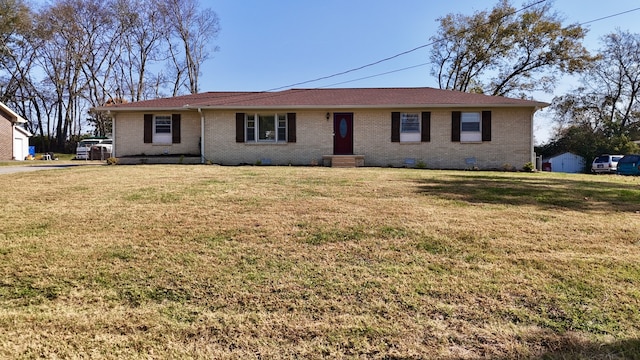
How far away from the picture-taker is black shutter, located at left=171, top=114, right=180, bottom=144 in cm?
1711

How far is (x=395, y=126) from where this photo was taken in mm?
16094

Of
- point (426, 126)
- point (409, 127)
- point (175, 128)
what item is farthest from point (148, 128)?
point (426, 126)

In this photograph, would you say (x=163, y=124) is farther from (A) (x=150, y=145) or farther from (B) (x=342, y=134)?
(B) (x=342, y=134)

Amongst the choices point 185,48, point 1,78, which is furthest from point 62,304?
point 1,78

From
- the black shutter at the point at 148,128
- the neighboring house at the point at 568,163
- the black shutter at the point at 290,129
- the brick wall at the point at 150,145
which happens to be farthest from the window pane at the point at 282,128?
the neighboring house at the point at 568,163

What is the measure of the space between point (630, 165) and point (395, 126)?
14583 millimetres

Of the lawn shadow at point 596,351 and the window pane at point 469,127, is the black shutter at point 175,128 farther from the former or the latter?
the lawn shadow at point 596,351

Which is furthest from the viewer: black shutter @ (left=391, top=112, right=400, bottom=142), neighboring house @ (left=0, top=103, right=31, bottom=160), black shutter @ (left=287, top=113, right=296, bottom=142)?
neighboring house @ (left=0, top=103, right=31, bottom=160)

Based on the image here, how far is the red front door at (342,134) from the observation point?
1633 cm

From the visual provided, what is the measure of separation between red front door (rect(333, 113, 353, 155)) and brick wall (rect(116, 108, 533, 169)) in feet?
0.67

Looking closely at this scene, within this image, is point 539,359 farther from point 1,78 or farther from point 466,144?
point 1,78

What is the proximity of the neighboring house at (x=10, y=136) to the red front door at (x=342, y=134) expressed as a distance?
23710 millimetres

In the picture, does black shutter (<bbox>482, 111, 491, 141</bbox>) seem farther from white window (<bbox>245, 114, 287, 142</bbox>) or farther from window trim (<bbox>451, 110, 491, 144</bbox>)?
white window (<bbox>245, 114, 287, 142</bbox>)

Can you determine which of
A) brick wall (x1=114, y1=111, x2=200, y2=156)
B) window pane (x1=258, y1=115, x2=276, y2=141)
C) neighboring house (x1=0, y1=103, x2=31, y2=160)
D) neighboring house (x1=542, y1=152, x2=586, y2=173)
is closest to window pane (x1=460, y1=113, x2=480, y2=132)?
window pane (x1=258, y1=115, x2=276, y2=141)
